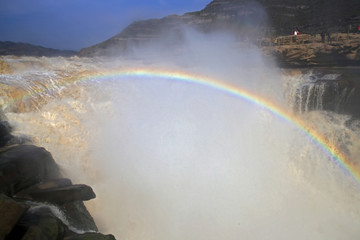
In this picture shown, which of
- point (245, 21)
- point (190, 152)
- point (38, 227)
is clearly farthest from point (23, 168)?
point (245, 21)

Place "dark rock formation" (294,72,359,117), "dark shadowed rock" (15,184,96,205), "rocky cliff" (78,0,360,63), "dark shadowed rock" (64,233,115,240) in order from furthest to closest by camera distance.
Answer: "rocky cliff" (78,0,360,63)
"dark rock formation" (294,72,359,117)
"dark shadowed rock" (15,184,96,205)
"dark shadowed rock" (64,233,115,240)

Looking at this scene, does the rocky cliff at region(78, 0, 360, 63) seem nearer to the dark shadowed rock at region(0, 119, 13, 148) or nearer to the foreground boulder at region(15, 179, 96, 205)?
the dark shadowed rock at region(0, 119, 13, 148)

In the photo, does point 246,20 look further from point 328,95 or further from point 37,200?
point 37,200

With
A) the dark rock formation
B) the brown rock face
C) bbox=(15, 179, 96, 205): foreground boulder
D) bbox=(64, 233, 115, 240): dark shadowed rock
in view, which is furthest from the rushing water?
the brown rock face

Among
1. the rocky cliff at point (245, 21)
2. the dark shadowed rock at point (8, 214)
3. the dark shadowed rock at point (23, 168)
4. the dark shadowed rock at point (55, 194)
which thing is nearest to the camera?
the dark shadowed rock at point (8, 214)

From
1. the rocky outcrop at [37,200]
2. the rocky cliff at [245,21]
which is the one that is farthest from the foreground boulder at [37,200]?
the rocky cliff at [245,21]

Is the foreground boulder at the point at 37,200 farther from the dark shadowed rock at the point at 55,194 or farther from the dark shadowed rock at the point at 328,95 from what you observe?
the dark shadowed rock at the point at 328,95

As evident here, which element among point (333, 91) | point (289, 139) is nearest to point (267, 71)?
point (333, 91)
